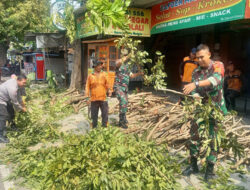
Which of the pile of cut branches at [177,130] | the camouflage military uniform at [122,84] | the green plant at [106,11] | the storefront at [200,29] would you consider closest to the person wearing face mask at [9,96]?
the camouflage military uniform at [122,84]

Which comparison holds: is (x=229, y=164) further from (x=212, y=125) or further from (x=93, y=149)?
(x=93, y=149)

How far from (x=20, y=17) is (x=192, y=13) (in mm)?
18019

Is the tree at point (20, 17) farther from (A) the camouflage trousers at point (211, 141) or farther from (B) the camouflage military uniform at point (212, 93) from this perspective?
(A) the camouflage trousers at point (211, 141)

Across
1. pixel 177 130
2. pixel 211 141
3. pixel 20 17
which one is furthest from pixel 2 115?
pixel 20 17

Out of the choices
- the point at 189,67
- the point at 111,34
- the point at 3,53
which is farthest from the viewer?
the point at 3,53

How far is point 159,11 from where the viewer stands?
30.0ft

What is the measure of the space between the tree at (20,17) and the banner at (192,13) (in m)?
13.4

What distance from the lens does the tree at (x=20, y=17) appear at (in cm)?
2017

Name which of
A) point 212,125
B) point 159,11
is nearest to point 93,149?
point 212,125

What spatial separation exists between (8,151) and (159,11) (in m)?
7.36

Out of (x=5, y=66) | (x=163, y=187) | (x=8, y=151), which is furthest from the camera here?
(x=5, y=66)

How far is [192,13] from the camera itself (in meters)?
7.41

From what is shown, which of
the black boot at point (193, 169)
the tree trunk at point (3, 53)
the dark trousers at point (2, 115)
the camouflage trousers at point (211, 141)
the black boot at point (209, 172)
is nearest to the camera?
the camouflage trousers at point (211, 141)

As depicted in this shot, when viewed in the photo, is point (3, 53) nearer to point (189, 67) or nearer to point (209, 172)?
point (189, 67)
